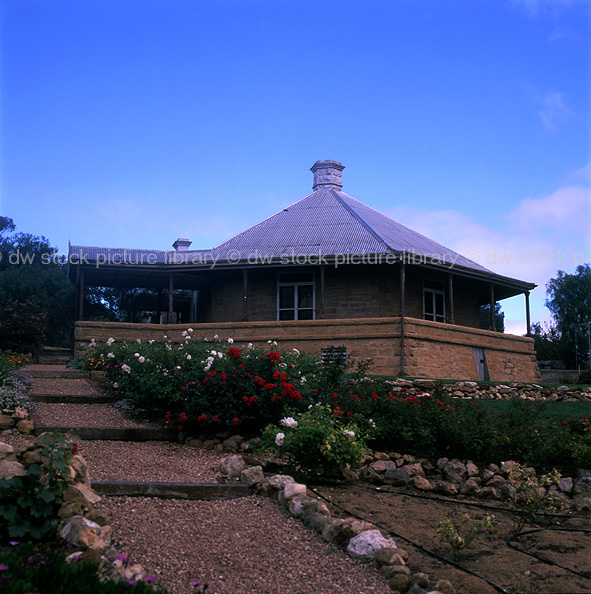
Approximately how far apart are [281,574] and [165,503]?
1565 mm

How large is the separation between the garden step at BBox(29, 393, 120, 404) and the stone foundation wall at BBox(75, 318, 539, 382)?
6521 mm

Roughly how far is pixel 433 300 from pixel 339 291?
3.18m

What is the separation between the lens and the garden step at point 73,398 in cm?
995

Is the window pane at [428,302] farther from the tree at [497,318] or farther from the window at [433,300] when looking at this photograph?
the tree at [497,318]

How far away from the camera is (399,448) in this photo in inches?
303

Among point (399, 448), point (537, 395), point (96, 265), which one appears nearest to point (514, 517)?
point (399, 448)

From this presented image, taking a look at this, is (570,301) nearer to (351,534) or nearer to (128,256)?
(128,256)

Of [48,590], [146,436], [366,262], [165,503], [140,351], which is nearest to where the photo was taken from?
[48,590]

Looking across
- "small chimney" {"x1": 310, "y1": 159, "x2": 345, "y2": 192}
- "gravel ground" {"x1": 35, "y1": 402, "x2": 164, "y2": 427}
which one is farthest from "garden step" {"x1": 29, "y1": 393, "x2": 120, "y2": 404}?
"small chimney" {"x1": 310, "y1": 159, "x2": 345, "y2": 192}

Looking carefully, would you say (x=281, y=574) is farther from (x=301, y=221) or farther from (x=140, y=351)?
(x=301, y=221)

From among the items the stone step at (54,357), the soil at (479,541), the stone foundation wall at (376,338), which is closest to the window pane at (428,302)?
the stone foundation wall at (376,338)

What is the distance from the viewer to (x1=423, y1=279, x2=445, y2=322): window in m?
19.8

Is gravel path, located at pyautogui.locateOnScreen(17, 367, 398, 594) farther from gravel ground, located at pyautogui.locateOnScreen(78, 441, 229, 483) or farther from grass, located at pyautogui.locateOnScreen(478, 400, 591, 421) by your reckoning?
grass, located at pyautogui.locateOnScreen(478, 400, 591, 421)

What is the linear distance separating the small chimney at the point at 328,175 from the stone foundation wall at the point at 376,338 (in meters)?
9.12
